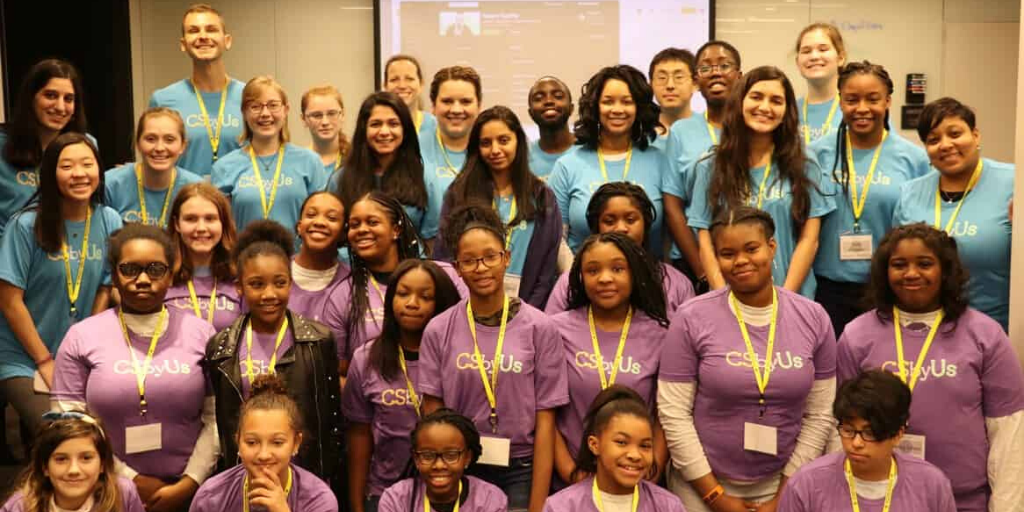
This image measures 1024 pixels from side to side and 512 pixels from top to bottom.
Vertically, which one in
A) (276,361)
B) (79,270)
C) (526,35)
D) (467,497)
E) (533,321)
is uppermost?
(526,35)

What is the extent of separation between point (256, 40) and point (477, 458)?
15.8ft

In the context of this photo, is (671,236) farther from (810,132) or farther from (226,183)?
(226,183)

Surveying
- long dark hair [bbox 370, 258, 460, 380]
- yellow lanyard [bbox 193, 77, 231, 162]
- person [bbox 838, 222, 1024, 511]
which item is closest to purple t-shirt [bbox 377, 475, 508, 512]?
long dark hair [bbox 370, 258, 460, 380]

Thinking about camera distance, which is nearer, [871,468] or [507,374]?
[871,468]

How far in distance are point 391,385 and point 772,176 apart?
1610 mm

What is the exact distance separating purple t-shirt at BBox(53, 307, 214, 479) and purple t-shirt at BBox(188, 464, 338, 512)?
253mm

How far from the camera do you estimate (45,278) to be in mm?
4277

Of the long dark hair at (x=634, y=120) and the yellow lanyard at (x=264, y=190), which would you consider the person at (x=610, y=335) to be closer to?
the long dark hair at (x=634, y=120)

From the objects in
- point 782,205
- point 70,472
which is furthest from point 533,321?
point 70,472

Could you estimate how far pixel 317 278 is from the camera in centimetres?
425

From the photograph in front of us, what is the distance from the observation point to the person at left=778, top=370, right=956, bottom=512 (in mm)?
3264

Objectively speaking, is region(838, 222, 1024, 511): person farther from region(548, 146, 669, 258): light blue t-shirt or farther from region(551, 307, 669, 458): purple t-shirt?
region(548, 146, 669, 258): light blue t-shirt

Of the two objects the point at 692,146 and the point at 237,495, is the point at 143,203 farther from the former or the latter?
the point at 692,146

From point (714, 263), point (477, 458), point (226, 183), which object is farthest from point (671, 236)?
point (226, 183)
